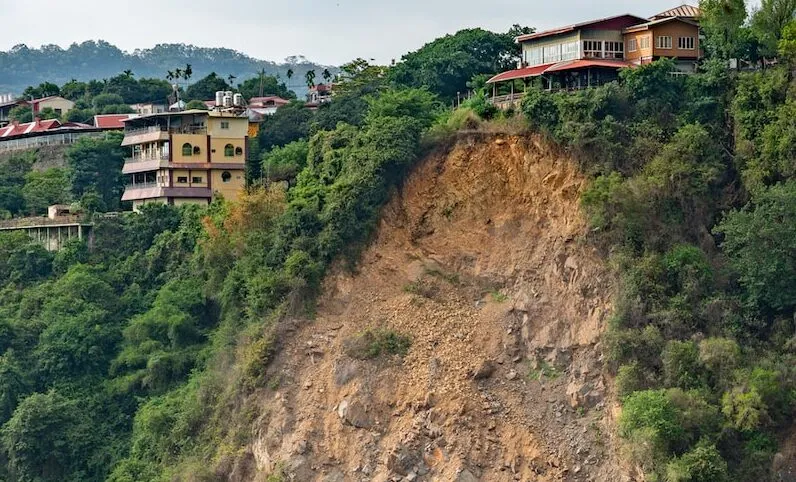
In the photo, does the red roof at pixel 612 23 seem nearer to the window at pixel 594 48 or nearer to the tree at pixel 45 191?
the window at pixel 594 48

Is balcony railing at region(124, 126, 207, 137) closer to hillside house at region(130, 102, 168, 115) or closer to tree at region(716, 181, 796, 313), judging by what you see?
hillside house at region(130, 102, 168, 115)

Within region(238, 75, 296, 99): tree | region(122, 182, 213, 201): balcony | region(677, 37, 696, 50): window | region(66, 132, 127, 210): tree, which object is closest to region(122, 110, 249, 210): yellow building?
region(122, 182, 213, 201): balcony

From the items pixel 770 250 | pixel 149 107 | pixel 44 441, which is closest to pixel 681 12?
pixel 770 250

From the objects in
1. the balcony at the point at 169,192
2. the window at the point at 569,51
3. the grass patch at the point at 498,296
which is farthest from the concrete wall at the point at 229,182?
the grass patch at the point at 498,296

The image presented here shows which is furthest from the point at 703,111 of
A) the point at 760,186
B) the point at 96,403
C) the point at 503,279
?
the point at 96,403

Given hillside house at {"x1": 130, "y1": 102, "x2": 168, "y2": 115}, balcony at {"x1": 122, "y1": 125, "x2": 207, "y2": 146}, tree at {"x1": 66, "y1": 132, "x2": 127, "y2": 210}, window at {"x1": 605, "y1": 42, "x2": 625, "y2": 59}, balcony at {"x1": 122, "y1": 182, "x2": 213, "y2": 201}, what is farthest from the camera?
hillside house at {"x1": 130, "y1": 102, "x2": 168, "y2": 115}
